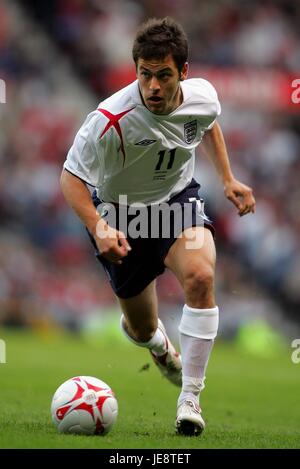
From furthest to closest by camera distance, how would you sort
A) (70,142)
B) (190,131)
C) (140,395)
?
(70,142) → (140,395) → (190,131)

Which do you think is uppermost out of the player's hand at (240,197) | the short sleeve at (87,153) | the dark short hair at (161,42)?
the dark short hair at (161,42)

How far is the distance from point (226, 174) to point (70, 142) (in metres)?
10.8

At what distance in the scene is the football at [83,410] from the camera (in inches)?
216

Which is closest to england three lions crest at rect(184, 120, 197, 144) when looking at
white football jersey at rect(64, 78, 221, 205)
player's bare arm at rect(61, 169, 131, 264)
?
white football jersey at rect(64, 78, 221, 205)

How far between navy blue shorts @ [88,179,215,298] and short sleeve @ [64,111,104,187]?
0.61 m

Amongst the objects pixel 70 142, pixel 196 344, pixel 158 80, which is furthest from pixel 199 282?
pixel 70 142

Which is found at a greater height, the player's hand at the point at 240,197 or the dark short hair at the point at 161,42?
the dark short hair at the point at 161,42

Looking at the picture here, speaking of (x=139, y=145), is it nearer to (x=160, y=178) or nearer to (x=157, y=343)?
(x=160, y=178)

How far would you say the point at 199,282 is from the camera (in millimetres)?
5656

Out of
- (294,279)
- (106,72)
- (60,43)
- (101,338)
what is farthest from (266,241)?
(60,43)

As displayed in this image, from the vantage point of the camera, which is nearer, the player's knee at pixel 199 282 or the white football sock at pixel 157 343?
the player's knee at pixel 199 282

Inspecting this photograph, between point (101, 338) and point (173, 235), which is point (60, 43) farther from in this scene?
point (173, 235)

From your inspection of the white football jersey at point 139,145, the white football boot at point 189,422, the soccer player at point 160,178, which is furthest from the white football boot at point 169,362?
the white football boot at point 189,422

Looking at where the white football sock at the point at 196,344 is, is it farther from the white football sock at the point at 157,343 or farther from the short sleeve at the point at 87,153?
the white football sock at the point at 157,343
